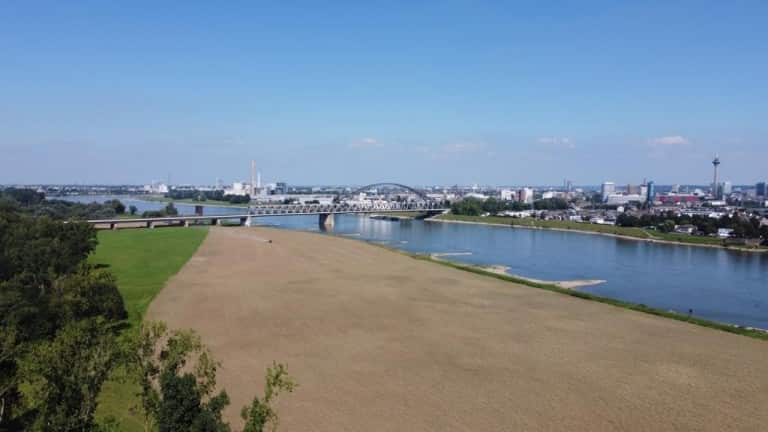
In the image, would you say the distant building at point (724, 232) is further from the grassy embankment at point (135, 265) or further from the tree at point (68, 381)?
the tree at point (68, 381)

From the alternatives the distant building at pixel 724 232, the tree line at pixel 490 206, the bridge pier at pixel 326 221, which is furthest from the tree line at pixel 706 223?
the bridge pier at pixel 326 221

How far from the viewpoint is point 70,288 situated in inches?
Result: 327

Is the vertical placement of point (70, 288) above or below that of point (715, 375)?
above

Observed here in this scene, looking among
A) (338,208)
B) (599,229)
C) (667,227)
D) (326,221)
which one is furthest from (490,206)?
(667,227)

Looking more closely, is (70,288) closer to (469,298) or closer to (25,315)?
(25,315)

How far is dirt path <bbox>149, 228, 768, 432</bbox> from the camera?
6.11 metres

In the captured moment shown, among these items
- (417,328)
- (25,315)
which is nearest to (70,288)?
(25,315)

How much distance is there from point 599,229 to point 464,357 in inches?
1172

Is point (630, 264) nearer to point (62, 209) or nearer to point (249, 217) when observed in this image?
point (249, 217)

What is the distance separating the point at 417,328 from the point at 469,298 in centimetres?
323

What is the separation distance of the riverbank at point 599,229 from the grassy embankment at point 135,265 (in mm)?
22616

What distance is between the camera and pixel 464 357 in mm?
8062

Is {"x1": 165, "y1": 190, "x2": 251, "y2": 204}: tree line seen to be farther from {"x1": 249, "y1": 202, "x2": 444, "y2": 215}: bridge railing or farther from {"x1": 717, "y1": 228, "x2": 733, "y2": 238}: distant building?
{"x1": 717, "y1": 228, "x2": 733, "y2": 238}: distant building

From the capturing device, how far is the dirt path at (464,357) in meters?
6.11
